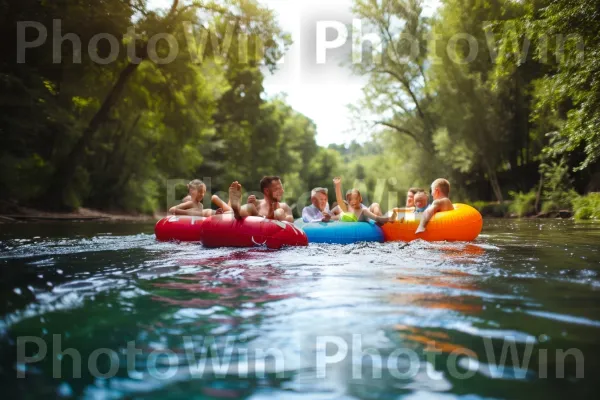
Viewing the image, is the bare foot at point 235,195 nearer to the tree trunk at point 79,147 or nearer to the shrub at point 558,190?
the tree trunk at point 79,147

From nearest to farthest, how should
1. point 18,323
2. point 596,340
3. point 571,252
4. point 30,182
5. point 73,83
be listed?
point 596,340
point 18,323
point 571,252
point 73,83
point 30,182

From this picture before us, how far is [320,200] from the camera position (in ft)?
28.2

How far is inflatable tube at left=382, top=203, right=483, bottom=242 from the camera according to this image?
7.78 m

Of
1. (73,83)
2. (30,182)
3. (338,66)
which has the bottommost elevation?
(30,182)

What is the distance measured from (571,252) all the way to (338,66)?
888 inches

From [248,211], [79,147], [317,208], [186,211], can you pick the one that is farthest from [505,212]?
[79,147]

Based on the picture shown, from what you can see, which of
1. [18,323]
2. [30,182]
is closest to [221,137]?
[30,182]

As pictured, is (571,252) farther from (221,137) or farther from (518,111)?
(221,137)

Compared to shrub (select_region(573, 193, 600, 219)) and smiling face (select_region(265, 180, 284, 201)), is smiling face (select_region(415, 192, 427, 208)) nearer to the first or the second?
smiling face (select_region(265, 180, 284, 201))

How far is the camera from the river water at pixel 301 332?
2023 mm

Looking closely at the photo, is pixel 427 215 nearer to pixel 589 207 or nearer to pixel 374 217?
pixel 374 217

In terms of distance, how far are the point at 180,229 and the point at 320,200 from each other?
2.51 metres

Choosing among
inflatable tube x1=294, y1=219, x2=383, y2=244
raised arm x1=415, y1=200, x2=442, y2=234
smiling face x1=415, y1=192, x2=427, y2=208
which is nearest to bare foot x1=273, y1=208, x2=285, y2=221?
inflatable tube x1=294, y1=219, x2=383, y2=244

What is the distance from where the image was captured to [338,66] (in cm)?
2709
